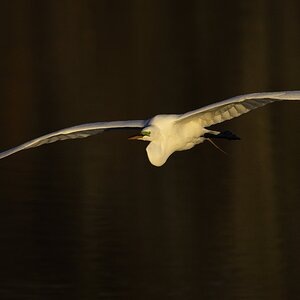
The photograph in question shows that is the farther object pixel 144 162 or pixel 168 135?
pixel 144 162

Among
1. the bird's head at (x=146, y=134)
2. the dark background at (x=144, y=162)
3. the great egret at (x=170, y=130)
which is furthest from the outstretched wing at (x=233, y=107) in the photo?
the dark background at (x=144, y=162)

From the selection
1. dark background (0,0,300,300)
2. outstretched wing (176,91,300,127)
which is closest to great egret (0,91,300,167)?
outstretched wing (176,91,300,127)

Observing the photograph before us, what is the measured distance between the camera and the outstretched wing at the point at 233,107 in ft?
16.4

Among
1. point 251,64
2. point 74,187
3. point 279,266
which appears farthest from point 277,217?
point 251,64

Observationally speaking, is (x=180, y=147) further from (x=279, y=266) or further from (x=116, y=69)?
(x=116, y=69)

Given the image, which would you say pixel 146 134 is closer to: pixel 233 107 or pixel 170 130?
pixel 170 130

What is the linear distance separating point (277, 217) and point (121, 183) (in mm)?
955

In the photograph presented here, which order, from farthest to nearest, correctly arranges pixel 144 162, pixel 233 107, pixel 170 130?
pixel 144 162
pixel 170 130
pixel 233 107

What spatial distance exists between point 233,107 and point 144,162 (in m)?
1.92

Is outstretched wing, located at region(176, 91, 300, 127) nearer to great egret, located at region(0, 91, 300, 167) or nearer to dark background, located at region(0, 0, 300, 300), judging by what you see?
great egret, located at region(0, 91, 300, 167)

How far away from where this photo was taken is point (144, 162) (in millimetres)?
7262

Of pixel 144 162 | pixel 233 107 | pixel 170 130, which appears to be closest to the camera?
pixel 233 107

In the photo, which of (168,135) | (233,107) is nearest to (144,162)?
(168,135)

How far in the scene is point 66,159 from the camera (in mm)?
7328
